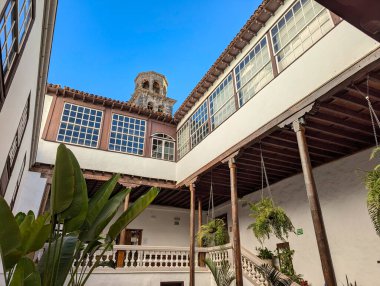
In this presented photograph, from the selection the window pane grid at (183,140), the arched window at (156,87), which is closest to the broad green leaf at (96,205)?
the window pane grid at (183,140)

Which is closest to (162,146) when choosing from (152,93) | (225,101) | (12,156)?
(225,101)

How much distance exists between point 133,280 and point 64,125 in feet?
22.5

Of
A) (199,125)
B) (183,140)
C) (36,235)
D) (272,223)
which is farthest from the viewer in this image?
(183,140)

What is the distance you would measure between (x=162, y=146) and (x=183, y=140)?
113cm

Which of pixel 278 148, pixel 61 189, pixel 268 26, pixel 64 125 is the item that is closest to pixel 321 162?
pixel 278 148

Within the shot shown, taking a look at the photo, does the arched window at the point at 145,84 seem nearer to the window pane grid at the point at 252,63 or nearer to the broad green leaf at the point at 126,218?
the window pane grid at the point at 252,63

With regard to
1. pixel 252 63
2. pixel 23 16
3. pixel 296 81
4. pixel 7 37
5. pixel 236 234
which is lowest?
pixel 236 234

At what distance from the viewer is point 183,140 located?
13.0m

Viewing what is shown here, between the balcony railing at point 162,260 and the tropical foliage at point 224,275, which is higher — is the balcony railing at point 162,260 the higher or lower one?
the higher one

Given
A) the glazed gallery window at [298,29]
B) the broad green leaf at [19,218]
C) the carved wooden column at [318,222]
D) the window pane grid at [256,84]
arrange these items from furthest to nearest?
the window pane grid at [256,84], the glazed gallery window at [298,29], the carved wooden column at [318,222], the broad green leaf at [19,218]

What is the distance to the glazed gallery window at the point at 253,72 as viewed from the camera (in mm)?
8094

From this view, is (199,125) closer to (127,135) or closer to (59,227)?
(127,135)

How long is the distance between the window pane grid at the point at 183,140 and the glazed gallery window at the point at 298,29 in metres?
5.91

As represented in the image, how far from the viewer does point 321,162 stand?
924 centimetres
